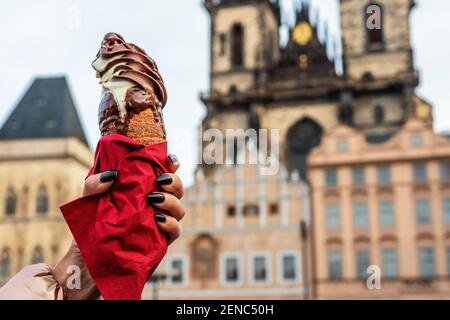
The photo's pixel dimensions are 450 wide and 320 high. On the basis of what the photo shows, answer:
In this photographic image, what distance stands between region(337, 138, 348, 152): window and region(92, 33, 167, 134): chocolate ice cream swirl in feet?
79.0

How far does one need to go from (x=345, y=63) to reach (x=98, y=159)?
127 feet

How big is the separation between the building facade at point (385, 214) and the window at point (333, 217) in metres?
0.04

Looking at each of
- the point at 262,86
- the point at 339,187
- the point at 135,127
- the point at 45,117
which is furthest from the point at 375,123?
the point at 135,127

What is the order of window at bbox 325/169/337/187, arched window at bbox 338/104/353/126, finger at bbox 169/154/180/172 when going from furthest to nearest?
arched window at bbox 338/104/353/126
window at bbox 325/169/337/187
finger at bbox 169/154/180/172

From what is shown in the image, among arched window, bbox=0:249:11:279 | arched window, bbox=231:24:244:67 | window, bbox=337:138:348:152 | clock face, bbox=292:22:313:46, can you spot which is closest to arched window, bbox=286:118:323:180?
arched window, bbox=231:24:244:67

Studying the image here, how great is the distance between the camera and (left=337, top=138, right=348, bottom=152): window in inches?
A: 1059

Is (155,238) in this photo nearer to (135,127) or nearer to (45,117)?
(135,127)

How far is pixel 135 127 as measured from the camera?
125 inches

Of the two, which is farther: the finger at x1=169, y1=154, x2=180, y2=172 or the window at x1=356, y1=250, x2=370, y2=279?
the window at x1=356, y1=250, x2=370, y2=279

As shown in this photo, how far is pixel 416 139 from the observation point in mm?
26250

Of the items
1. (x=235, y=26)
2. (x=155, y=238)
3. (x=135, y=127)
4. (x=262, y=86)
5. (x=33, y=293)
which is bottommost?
(x=33, y=293)

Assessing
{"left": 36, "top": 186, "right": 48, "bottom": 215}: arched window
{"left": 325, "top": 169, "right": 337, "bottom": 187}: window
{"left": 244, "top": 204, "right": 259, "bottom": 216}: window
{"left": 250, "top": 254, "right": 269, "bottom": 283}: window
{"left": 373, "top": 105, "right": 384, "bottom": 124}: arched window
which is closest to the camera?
{"left": 250, "top": 254, "right": 269, "bottom": 283}: window

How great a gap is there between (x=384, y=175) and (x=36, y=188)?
16333mm

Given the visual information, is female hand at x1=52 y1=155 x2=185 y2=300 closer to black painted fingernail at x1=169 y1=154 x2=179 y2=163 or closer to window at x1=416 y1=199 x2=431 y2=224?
black painted fingernail at x1=169 y1=154 x2=179 y2=163
